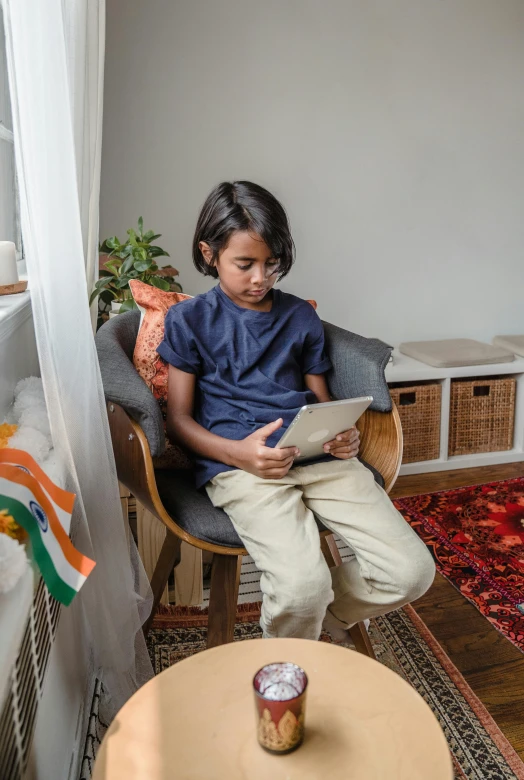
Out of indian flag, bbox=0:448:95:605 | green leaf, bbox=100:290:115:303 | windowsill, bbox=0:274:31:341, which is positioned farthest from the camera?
green leaf, bbox=100:290:115:303

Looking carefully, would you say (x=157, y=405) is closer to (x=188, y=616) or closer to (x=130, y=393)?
(x=130, y=393)

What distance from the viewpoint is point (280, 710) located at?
702mm

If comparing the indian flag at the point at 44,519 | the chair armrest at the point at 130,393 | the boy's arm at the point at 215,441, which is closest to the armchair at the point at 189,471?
the chair armrest at the point at 130,393

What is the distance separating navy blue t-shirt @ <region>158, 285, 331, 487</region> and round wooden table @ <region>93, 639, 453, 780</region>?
558 millimetres

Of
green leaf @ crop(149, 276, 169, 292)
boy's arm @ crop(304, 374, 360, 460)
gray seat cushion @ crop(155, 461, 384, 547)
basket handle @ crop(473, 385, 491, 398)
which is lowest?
basket handle @ crop(473, 385, 491, 398)

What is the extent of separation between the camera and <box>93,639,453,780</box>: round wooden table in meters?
0.70

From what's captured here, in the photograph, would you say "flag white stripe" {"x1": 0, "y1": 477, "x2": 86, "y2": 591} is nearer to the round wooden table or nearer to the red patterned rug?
the round wooden table

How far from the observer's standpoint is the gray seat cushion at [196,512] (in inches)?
49.8

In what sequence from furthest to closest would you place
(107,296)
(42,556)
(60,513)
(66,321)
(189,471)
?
1. (107,296)
2. (189,471)
3. (66,321)
4. (60,513)
5. (42,556)

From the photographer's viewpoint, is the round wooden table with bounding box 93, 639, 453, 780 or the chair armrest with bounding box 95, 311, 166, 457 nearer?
the round wooden table with bounding box 93, 639, 453, 780

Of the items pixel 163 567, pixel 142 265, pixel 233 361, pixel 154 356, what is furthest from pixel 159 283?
pixel 163 567

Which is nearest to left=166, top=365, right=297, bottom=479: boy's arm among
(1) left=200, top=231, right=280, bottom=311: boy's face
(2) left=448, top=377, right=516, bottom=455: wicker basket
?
(1) left=200, top=231, right=280, bottom=311: boy's face

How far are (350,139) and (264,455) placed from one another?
6.02ft

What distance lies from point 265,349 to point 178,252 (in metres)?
1.26
